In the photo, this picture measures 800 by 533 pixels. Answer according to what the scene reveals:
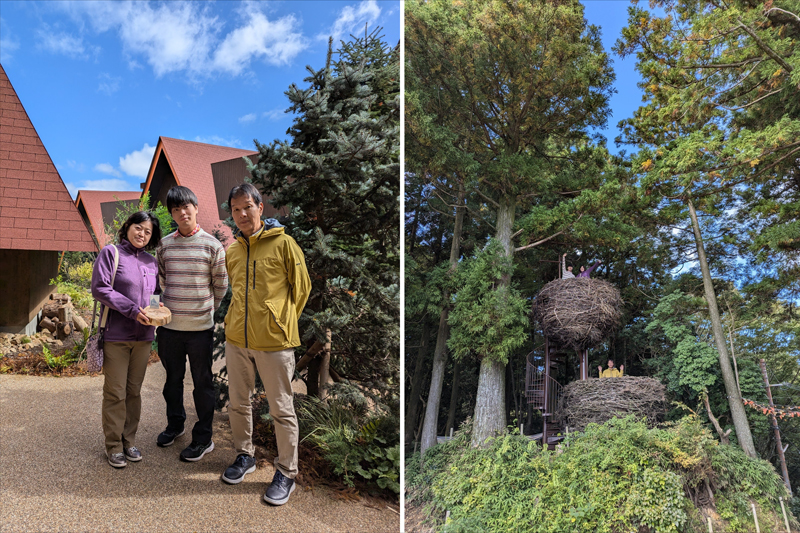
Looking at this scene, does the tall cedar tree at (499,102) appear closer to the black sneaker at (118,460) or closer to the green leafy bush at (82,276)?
the black sneaker at (118,460)

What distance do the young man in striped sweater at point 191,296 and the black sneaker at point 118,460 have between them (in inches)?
12.4

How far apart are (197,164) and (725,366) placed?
490 inches

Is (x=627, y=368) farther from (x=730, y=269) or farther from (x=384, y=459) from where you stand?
(x=384, y=459)

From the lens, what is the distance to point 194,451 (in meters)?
2.92

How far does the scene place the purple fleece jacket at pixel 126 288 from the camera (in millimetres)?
2713

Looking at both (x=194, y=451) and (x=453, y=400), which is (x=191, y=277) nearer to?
(x=194, y=451)

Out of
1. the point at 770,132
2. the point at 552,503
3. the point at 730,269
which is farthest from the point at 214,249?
the point at 730,269

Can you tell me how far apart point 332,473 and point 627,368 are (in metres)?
9.60

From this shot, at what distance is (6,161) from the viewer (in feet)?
20.6

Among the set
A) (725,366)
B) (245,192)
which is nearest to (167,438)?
(245,192)

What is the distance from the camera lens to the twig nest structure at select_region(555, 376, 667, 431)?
7082 millimetres

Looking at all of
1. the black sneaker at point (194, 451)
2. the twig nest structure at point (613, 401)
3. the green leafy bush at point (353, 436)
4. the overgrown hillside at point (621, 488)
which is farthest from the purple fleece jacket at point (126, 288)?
the twig nest structure at point (613, 401)

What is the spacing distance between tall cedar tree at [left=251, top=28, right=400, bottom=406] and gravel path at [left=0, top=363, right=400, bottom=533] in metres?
1.14

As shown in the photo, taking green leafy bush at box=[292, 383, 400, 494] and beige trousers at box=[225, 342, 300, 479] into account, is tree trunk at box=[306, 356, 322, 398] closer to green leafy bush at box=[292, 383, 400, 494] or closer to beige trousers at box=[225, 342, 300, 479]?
green leafy bush at box=[292, 383, 400, 494]
